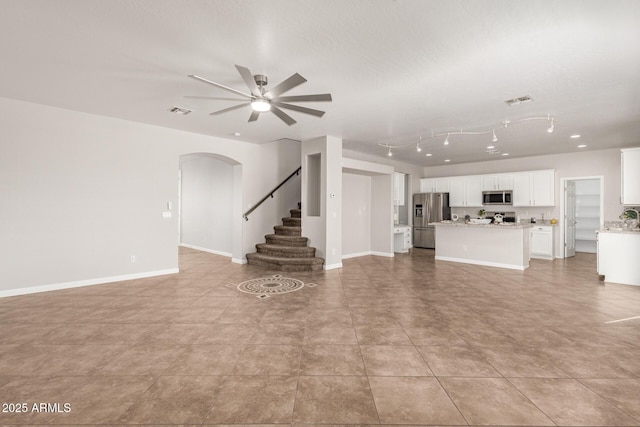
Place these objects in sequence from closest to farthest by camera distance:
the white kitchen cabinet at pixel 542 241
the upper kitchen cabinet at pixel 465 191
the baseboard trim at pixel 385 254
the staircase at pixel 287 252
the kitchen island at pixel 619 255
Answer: the kitchen island at pixel 619 255, the staircase at pixel 287 252, the white kitchen cabinet at pixel 542 241, the baseboard trim at pixel 385 254, the upper kitchen cabinet at pixel 465 191

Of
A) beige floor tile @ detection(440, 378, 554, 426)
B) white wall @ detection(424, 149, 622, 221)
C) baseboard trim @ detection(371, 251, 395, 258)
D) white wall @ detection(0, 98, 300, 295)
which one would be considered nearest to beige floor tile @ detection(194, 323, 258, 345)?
beige floor tile @ detection(440, 378, 554, 426)

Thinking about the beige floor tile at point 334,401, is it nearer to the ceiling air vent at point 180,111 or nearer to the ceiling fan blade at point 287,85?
the ceiling fan blade at point 287,85

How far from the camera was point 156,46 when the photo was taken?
2.96 m

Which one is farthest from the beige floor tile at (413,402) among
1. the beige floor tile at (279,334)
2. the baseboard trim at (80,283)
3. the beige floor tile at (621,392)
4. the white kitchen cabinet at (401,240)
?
the white kitchen cabinet at (401,240)

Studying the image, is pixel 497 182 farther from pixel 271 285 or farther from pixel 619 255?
pixel 271 285

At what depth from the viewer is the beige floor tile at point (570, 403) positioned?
73.9 inches

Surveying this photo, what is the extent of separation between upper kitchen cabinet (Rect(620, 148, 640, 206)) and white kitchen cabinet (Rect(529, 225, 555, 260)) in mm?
2239

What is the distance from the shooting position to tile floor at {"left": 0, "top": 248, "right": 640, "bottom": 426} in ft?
6.46

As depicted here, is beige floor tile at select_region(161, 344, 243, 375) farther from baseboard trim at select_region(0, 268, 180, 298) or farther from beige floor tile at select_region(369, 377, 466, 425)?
baseboard trim at select_region(0, 268, 180, 298)

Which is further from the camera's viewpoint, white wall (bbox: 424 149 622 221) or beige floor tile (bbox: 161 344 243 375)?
white wall (bbox: 424 149 622 221)

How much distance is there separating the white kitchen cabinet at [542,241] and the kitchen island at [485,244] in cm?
141

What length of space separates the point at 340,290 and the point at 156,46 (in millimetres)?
4026

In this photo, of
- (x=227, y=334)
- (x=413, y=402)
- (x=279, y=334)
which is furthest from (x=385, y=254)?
(x=413, y=402)

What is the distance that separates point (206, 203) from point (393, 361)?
309 inches
